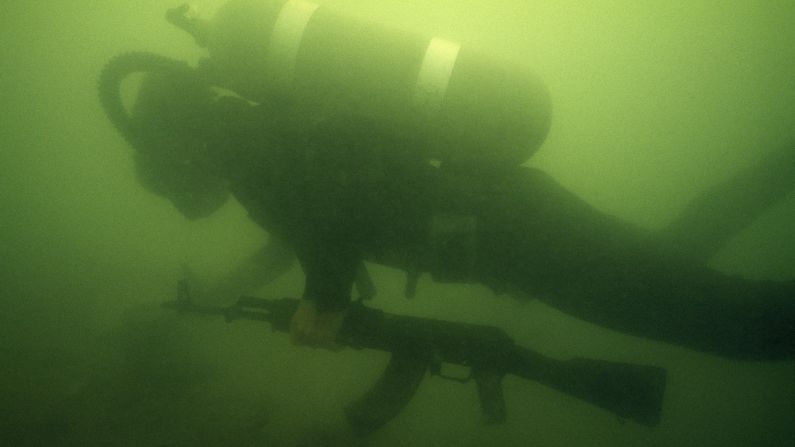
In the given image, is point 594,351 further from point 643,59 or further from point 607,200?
point 643,59

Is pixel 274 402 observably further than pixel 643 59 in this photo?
No

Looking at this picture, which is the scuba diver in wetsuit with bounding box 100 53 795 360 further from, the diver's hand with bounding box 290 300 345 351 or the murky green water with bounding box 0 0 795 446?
the murky green water with bounding box 0 0 795 446

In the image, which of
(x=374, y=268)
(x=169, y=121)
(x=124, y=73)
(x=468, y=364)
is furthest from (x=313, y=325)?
(x=374, y=268)

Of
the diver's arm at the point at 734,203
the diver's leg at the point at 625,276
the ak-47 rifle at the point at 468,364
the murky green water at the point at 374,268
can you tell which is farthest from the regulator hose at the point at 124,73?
the diver's arm at the point at 734,203

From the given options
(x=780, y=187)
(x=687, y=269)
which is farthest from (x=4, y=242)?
(x=780, y=187)

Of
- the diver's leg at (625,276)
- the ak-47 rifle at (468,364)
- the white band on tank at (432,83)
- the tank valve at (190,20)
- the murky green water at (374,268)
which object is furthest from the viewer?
the murky green water at (374,268)

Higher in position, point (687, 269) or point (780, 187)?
point (780, 187)

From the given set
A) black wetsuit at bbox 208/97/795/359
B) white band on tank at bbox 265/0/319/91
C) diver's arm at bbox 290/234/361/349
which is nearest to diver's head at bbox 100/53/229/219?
black wetsuit at bbox 208/97/795/359

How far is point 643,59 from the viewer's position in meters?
18.5

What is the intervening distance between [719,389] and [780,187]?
4171 mm

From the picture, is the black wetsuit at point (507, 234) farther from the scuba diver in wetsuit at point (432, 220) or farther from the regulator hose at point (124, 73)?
the regulator hose at point (124, 73)

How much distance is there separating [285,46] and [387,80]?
2.18 ft

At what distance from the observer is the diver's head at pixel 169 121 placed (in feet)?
10.0

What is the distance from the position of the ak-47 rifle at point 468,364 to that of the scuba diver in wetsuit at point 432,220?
0.53 metres
